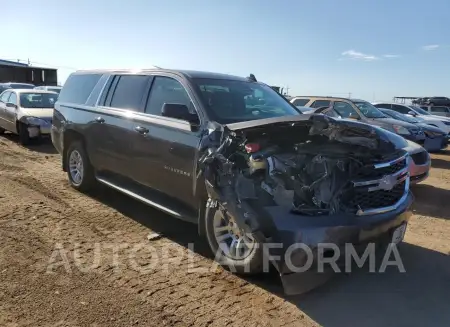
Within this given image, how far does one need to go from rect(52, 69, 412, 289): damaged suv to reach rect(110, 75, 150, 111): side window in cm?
7

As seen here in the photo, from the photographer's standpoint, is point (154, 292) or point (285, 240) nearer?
point (285, 240)

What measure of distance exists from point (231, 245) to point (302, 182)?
0.94m

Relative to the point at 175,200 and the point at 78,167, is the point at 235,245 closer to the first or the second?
the point at 175,200

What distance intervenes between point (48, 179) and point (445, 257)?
20.8ft

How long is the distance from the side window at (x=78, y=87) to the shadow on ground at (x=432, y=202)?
4989mm

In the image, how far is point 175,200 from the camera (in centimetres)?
452

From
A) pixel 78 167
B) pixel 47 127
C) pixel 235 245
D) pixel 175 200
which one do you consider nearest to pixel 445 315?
pixel 235 245

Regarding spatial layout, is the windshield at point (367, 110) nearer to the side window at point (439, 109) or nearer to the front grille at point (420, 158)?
the front grille at point (420, 158)

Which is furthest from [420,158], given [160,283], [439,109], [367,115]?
[439,109]

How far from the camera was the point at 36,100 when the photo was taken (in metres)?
12.8

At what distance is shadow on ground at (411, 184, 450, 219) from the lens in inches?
250

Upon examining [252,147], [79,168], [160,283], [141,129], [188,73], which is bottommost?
[160,283]

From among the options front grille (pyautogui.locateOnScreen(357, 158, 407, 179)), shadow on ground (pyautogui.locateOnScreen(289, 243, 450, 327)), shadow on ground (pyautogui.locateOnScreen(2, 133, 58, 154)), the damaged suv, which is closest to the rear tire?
shadow on ground (pyautogui.locateOnScreen(2, 133, 58, 154))

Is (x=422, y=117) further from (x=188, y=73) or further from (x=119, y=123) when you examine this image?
(x=119, y=123)
